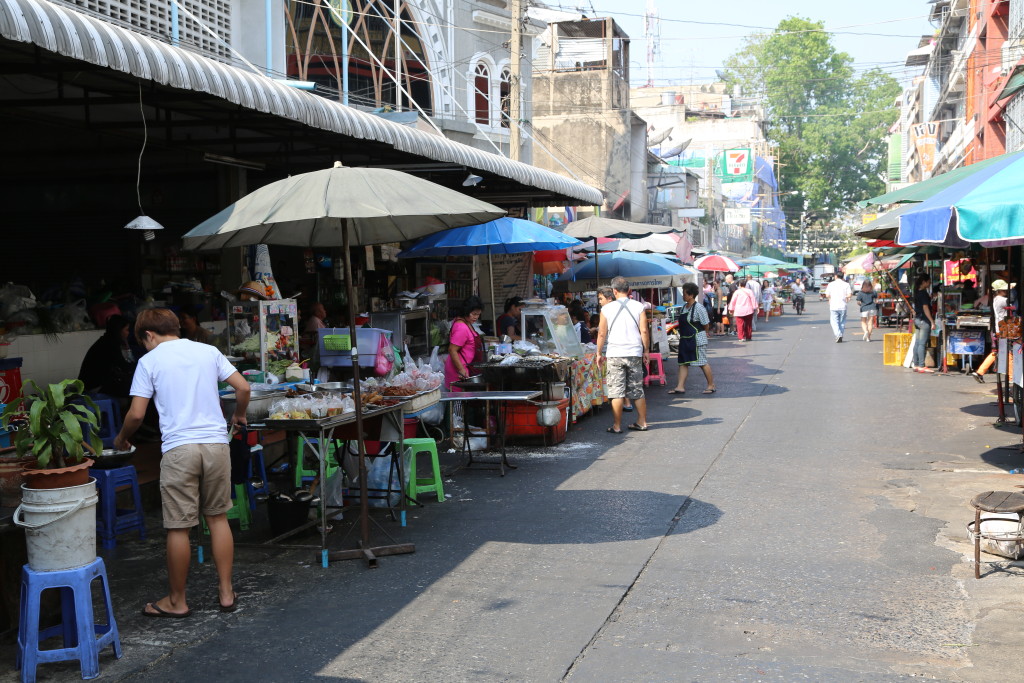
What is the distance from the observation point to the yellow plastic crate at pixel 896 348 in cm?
1992

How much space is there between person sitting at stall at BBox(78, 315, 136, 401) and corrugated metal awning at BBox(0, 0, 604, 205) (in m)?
2.57

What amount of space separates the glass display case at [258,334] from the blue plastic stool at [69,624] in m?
4.74

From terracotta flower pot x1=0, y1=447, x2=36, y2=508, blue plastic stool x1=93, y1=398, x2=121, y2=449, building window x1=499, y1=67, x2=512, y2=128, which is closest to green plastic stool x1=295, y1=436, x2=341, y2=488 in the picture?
blue plastic stool x1=93, y1=398, x2=121, y2=449

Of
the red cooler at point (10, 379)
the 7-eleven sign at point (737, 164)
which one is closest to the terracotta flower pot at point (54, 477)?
the red cooler at point (10, 379)

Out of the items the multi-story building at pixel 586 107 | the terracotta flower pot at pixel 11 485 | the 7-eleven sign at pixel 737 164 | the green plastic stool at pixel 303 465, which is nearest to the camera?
the terracotta flower pot at pixel 11 485

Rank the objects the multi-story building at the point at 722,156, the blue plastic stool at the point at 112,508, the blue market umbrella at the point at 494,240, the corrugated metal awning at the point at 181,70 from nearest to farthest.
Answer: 1. the corrugated metal awning at the point at 181,70
2. the blue plastic stool at the point at 112,508
3. the blue market umbrella at the point at 494,240
4. the multi-story building at the point at 722,156

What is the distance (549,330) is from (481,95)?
12020 mm

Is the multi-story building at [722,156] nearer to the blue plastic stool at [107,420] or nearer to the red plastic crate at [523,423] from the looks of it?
the red plastic crate at [523,423]

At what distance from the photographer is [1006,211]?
6.93 meters

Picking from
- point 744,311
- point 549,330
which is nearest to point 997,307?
point 549,330

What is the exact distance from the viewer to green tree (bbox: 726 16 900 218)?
7750cm

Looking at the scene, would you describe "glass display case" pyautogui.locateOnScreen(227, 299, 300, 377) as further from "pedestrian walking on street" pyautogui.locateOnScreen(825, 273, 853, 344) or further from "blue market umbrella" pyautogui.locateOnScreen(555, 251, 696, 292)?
"pedestrian walking on street" pyautogui.locateOnScreen(825, 273, 853, 344)

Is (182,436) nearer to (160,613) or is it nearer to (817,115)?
(160,613)

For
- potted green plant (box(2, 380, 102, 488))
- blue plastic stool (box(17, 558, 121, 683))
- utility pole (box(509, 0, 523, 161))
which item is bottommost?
blue plastic stool (box(17, 558, 121, 683))
